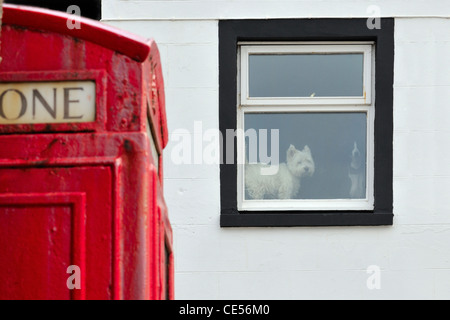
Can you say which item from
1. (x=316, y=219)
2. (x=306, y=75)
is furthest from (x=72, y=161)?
(x=306, y=75)

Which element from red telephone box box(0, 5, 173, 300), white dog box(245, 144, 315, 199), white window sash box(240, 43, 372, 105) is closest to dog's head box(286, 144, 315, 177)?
white dog box(245, 144, 315, 199)

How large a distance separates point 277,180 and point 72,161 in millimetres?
3595

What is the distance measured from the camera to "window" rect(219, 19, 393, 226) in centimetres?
563

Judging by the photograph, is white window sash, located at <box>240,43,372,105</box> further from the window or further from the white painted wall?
the white painted wall

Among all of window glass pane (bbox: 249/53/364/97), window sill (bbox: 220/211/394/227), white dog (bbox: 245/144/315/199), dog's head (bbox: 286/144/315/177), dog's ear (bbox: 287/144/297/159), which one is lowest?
window sill (bbox: 220/211/394/227)

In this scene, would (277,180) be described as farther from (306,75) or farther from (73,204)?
(73,204)

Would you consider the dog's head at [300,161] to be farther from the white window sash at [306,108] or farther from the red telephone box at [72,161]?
the red telephone box at [72,161]

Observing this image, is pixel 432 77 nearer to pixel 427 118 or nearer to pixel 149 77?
pixel 427 118

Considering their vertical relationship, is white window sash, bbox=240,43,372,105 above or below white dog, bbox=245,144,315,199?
above

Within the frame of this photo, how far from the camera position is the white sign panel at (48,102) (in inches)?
88.4

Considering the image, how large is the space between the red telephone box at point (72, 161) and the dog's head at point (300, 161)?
3.49 m

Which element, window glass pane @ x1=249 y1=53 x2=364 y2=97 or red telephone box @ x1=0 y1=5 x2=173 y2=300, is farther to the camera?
window glass pane @ x1=249 y1=53 x2=364 y2=97

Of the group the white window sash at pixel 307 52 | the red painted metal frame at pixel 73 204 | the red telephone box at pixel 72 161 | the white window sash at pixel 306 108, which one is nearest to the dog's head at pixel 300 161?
the white window sash at pixel 306 108
